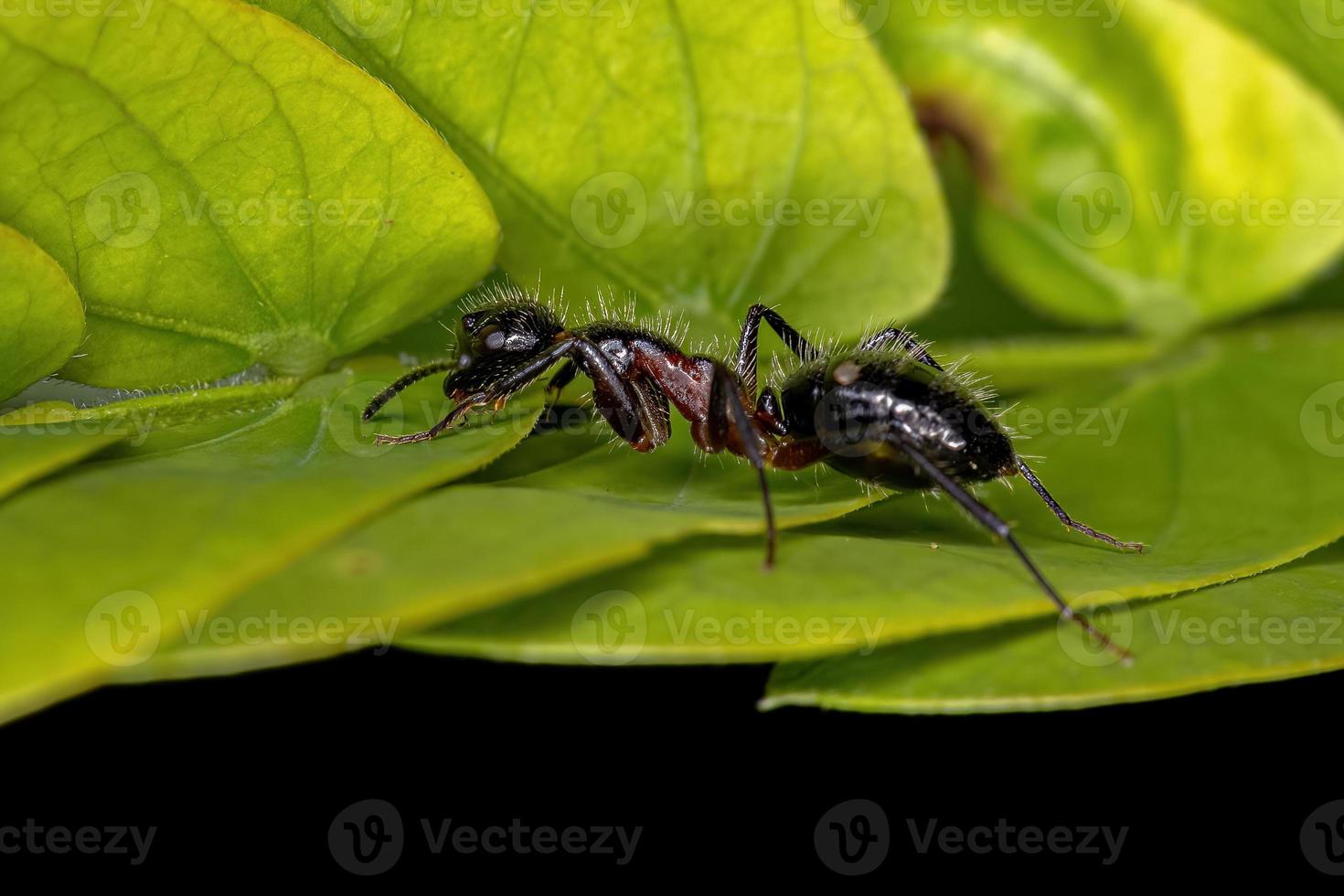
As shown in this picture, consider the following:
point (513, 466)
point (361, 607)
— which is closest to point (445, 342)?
point (513, 466)

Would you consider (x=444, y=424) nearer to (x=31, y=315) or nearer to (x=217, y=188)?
(x=217, y=188)

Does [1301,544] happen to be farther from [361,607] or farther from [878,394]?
[361,607]

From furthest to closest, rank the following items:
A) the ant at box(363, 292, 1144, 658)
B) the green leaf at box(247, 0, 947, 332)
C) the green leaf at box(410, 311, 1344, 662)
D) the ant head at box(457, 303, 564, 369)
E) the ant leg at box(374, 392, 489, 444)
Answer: the ant head at box(457, 303, 564, 369)
the ant at box(363, 292, 1144, 658)
the green leaf at box(247, 0, 947, 332)
the ant leg at box(374, 392, 489, 444)
the green leaf at box(410, 311, 1344, 662)

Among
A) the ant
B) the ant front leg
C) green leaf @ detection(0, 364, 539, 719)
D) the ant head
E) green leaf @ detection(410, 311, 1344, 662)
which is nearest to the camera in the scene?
green leaf @ detection(0, 364, 539, 719)

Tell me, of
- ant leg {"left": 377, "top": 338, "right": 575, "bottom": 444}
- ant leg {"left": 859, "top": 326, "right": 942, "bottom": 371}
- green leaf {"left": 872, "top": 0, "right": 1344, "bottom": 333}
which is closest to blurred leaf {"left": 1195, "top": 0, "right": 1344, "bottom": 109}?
green leaf {"left": 872, "top": 0, "right": 1344, "bottom": 333}

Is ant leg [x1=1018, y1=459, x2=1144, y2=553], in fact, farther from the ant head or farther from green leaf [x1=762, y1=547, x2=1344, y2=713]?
the ant head

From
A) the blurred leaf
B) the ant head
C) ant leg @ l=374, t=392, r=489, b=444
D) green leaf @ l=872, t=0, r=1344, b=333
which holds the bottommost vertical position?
ant leg @ l=374, t=392, r=489, b=444

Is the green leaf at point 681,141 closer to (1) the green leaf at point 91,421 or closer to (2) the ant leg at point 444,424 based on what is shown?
(2) the ant leg at point 444,424

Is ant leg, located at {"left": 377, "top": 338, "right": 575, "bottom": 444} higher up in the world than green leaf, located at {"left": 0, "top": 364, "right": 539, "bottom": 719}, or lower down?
higher up
